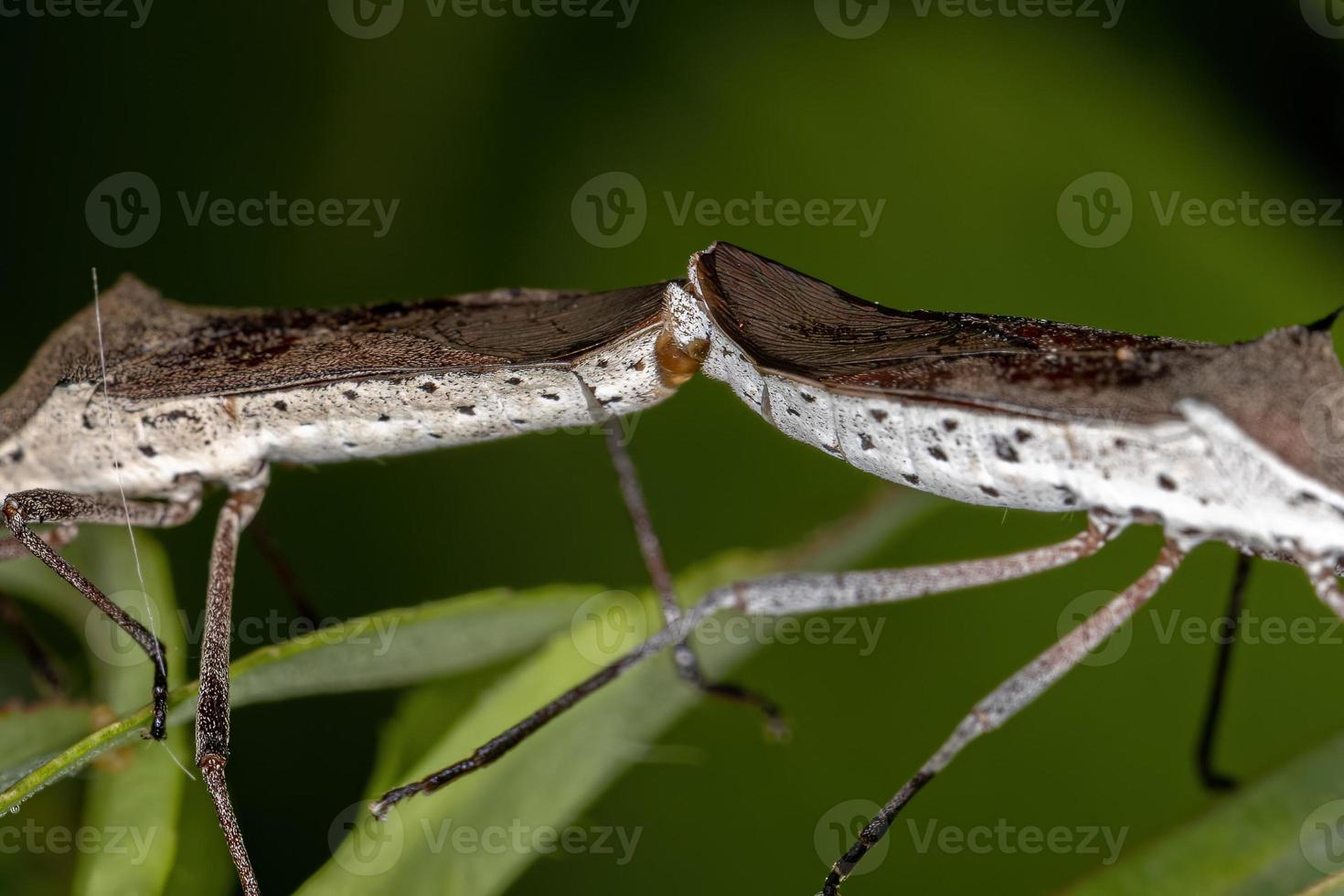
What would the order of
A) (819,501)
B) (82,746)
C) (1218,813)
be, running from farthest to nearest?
1. (819,501)
2. (1218,813)
3. (82,746)

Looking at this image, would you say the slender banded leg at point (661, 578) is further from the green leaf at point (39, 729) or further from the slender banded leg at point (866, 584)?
the green leaf at point (39, 729)

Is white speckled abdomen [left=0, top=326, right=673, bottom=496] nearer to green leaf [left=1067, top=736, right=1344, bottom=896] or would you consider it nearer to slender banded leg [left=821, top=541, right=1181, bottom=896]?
slender banded leg [left=821, top=541, right=1181, bottom=896]

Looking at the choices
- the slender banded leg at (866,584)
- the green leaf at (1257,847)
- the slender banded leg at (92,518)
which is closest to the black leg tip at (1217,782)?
the green leaf at (1257,847)

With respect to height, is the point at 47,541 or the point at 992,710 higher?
the point at 47,541

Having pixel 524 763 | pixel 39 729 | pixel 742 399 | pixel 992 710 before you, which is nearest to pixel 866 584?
pixel 992 710

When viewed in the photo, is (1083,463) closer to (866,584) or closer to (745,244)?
(866,584)

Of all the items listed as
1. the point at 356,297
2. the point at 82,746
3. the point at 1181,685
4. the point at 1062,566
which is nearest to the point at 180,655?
the point at 82,746

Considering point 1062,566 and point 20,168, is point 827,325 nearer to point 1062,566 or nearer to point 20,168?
point 1062,566
